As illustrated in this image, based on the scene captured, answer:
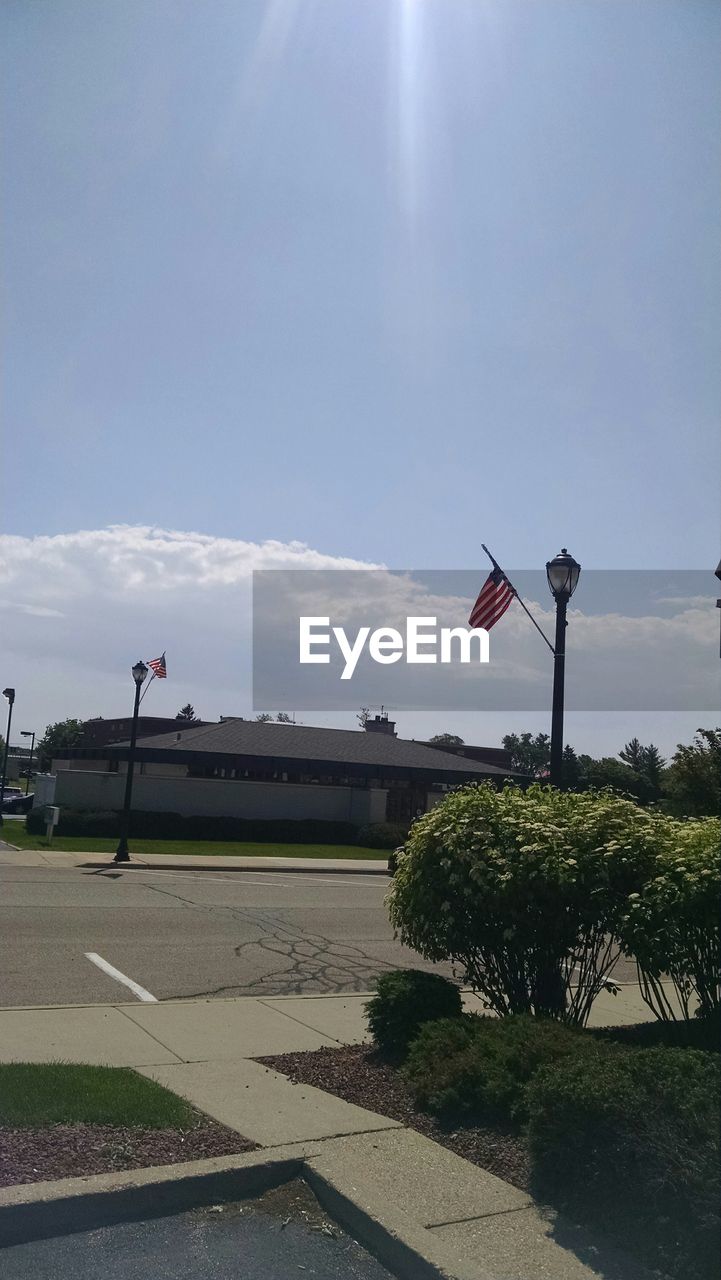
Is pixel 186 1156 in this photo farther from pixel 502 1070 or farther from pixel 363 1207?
pixel 502 1070

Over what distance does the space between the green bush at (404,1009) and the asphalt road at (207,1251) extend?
2879mm

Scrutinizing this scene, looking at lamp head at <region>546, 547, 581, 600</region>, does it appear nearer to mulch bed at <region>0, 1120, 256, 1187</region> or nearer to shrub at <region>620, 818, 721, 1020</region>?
shrub at <region>620, 818, 721, 1020</region>

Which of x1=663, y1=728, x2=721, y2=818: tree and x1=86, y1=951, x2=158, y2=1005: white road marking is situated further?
x1=663, y1=728, x2=721, y2=818: tree

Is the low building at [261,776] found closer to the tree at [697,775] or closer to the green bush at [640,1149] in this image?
the tree at [697,775]

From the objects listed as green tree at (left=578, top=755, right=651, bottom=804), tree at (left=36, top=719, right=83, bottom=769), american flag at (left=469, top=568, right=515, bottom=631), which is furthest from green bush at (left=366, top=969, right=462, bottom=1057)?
tree at (left=36, top=719, right=83, bottom=769)

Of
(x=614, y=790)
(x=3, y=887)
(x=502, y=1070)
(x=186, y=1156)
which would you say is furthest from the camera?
(x=3, y=887)

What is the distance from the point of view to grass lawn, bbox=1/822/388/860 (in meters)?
31.8

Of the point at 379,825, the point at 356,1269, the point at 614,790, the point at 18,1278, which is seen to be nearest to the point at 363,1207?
the point at 356,1269

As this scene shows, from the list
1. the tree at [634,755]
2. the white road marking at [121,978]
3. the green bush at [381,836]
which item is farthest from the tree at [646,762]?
the white road marking at [121,978]

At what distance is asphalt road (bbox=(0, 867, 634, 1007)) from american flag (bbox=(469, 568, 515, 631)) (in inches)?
194

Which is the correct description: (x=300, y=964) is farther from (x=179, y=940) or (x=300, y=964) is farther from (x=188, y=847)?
(x=188, y=847)

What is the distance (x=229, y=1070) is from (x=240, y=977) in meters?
4.63

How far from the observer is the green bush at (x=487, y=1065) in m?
6.31

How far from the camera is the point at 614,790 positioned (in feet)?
30.3
